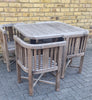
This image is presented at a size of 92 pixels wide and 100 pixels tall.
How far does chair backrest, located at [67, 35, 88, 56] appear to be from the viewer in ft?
9.28

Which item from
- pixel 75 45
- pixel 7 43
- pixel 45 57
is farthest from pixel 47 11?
pixel 45 57

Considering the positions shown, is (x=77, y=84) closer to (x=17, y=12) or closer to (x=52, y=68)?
(x=52, y=68)

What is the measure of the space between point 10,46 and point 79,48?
5.12 ft

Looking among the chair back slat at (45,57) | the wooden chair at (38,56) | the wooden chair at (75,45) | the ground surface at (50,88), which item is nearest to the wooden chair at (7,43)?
the ground surface at (50,88)

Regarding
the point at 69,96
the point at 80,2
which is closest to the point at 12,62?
the point at 69,96

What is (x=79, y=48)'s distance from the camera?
304 centimetres

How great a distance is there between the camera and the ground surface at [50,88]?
255cm

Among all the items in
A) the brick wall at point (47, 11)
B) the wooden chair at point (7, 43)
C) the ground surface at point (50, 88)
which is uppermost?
the brick wall at point (47, 11)

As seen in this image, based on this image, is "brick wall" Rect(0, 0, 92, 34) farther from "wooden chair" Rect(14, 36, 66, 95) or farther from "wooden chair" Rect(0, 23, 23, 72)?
"wooden chair" Rect(14, 36, 66, 95)

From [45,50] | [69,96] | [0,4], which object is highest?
[0,4]

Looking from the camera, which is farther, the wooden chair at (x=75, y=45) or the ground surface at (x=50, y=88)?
the wooden chair at (x=75, y=45)

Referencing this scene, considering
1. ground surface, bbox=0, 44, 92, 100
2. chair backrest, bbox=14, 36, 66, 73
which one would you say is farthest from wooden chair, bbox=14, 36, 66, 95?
ground surface, bbox=0, 44, 92, 100

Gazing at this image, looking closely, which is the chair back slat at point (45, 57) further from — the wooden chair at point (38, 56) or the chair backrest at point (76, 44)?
the chair backrest at point (76, 44)

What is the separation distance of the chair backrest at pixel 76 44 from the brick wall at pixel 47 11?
5.05 feet
